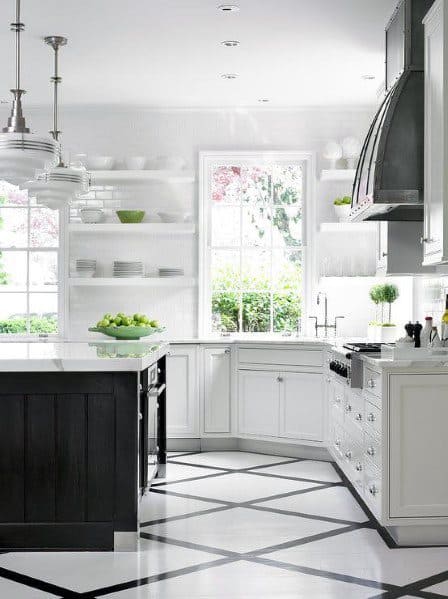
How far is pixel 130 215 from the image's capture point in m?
7.65

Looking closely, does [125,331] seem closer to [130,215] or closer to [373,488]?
[130,215]

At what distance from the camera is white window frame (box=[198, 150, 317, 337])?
7.80 metres

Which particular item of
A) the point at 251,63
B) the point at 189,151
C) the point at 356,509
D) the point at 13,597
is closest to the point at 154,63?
the point at 251,63

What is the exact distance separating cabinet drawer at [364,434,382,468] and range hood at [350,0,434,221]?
1.26 metres

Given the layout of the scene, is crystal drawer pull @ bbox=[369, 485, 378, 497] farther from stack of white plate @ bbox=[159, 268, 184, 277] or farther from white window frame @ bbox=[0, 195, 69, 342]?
white window frame @ bbox=[0, 195, 69, 342]

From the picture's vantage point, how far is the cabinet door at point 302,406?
270 inches

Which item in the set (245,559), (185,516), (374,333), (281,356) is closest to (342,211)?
(374,333)

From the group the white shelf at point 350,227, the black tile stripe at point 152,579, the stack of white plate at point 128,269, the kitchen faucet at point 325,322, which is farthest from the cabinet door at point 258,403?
the black tile stripe at point 152,579

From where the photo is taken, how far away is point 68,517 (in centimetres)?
427

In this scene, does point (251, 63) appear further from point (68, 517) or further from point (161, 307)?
point (68, 517)

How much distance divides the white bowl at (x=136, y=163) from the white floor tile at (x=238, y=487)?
2808 mm

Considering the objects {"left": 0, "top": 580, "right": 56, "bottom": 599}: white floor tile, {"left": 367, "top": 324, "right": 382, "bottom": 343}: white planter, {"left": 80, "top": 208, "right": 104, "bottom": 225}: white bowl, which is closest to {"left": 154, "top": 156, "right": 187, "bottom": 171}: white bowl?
{"left": 80, "top": 208, "right": 104, "bottom": 225}: white bowl

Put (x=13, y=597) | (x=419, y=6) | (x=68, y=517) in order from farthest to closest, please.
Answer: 1. (x=419, y=6)
2. (x=68, y=517)
3. (x=13, y=597)

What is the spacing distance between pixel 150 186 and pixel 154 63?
1599 mm
